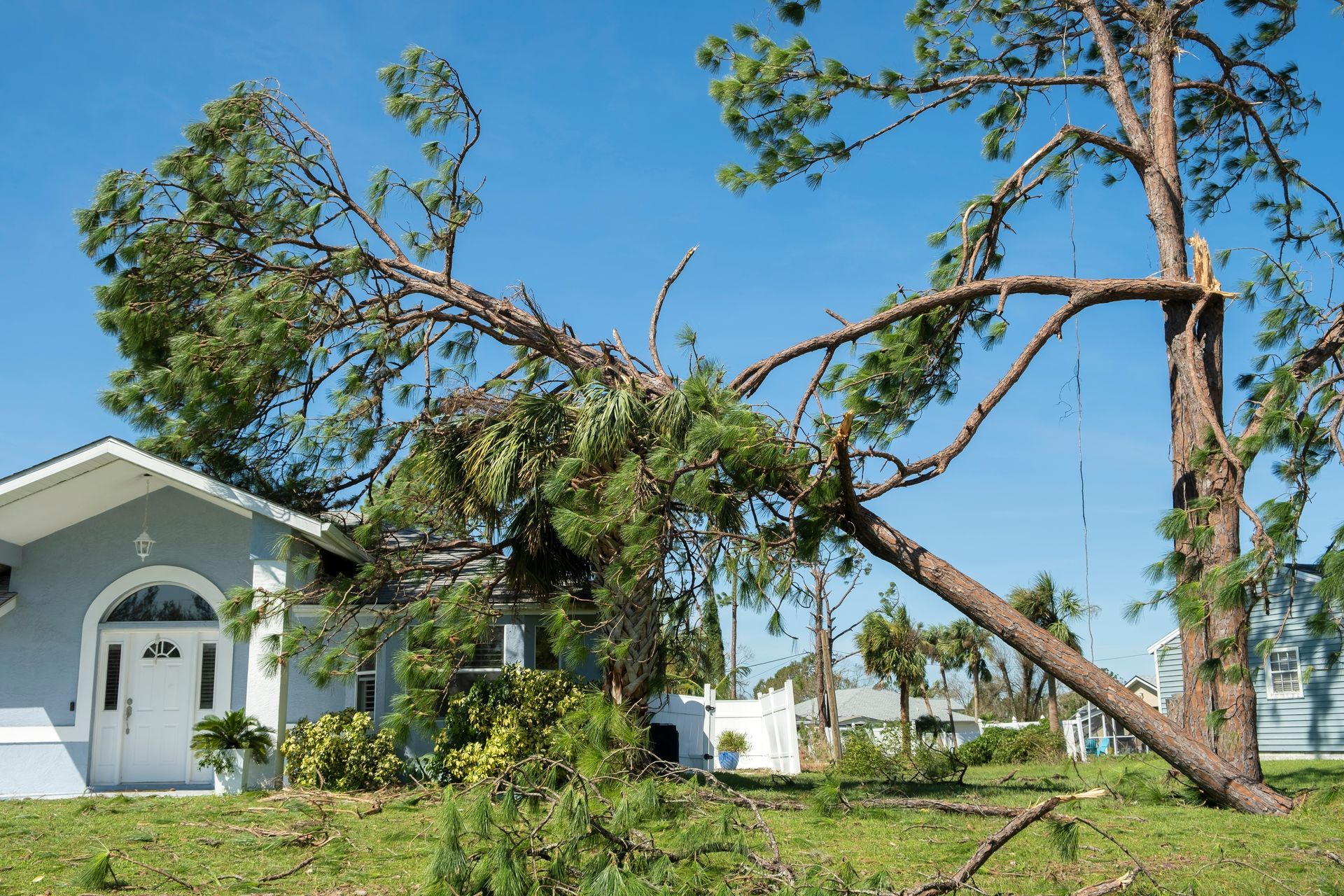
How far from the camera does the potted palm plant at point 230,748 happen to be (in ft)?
38.2

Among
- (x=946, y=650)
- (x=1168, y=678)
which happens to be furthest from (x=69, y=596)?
(x=946, y=650)

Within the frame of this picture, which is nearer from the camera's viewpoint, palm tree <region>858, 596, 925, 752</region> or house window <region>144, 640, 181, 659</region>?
house window <region>144, 640, 181, 659</region>

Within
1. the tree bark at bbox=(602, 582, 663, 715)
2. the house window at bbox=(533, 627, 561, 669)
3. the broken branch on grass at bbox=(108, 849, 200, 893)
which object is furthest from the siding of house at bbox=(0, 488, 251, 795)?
the broken branch on grass at bbox=(108, 849, 200, 893)

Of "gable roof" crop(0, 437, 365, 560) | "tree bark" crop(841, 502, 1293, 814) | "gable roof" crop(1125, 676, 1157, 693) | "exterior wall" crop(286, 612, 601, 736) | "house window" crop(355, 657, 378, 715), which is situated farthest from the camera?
"gable roof" crop(1125, 676, 1157, 693)

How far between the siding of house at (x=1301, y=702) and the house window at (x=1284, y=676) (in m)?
0.09

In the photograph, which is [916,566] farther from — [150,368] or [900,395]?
[150,368]

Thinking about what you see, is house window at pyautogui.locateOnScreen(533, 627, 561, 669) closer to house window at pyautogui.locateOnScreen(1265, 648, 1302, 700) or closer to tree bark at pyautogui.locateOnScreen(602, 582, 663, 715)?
tree bark at pyautogui.locateOnScreen(602, 582, 663, 715)

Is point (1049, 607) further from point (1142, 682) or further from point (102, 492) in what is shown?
point (102, 492)

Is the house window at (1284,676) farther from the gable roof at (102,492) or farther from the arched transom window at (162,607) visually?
the arched transom window at (162,607)

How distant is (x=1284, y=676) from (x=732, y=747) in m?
11.7

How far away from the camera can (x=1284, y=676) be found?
20.8m

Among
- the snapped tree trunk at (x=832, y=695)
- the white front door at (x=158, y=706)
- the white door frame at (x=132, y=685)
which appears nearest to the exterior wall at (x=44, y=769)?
the white door frame at (x=132, y=685)

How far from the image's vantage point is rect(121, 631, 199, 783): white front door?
13.2 meters

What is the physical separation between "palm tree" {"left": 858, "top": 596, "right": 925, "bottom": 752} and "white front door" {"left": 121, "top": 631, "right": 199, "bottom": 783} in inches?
755
